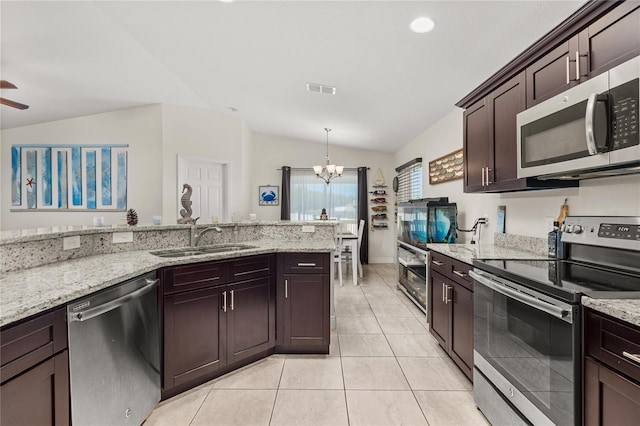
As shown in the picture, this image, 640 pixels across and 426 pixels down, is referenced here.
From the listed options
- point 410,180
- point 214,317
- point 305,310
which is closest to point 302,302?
point 305,310

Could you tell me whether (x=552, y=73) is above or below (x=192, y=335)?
above

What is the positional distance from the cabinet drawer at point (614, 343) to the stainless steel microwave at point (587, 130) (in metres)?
0.68

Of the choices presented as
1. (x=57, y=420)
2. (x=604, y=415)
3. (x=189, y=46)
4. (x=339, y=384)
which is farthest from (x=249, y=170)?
(x=604, y=415)

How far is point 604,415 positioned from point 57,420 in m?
2.07

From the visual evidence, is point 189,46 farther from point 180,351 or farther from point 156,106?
point 180,351

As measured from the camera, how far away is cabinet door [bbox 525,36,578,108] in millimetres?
1588

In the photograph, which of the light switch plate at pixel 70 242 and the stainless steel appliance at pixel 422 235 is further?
the stainless steel appliance at pixel 422 235

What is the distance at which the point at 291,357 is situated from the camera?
8.32ft

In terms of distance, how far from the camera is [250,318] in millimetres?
2342

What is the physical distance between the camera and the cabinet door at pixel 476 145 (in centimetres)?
238

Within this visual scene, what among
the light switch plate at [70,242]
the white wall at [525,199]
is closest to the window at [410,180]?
the white wall at [525,199]

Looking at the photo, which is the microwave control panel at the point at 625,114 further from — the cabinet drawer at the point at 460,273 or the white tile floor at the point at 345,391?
the white tile floor at the point at 345,391

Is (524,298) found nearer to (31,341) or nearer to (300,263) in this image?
(300,263)

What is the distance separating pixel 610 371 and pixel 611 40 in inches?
57.1
